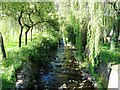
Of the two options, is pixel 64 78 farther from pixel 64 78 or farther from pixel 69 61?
pixel 69 61

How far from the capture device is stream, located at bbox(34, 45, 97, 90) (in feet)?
41.3

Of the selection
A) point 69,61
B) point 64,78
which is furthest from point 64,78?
point 69,61

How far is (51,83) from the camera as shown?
13.3 m

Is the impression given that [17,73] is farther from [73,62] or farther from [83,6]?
[73,62]

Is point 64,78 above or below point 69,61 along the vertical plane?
below

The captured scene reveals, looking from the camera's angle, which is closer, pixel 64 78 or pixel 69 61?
pixel 64 78

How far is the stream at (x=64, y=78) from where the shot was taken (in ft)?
41.3

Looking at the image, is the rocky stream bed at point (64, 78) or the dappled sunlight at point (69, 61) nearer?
the dappled sunlight at point (69, 61)

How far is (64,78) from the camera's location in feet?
46.9

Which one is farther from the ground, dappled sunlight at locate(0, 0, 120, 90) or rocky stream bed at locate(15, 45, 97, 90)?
dappled sunlight at locate(0, 0, 120, 90)

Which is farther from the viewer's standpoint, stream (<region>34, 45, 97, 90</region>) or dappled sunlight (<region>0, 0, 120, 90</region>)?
stream (<region>34, 45, 97, 90</region>)

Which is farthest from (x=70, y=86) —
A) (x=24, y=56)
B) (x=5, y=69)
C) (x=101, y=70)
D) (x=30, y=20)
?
(x=30, y=20)

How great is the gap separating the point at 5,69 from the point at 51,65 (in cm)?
750

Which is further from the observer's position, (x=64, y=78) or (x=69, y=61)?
(x=69, y=61)
